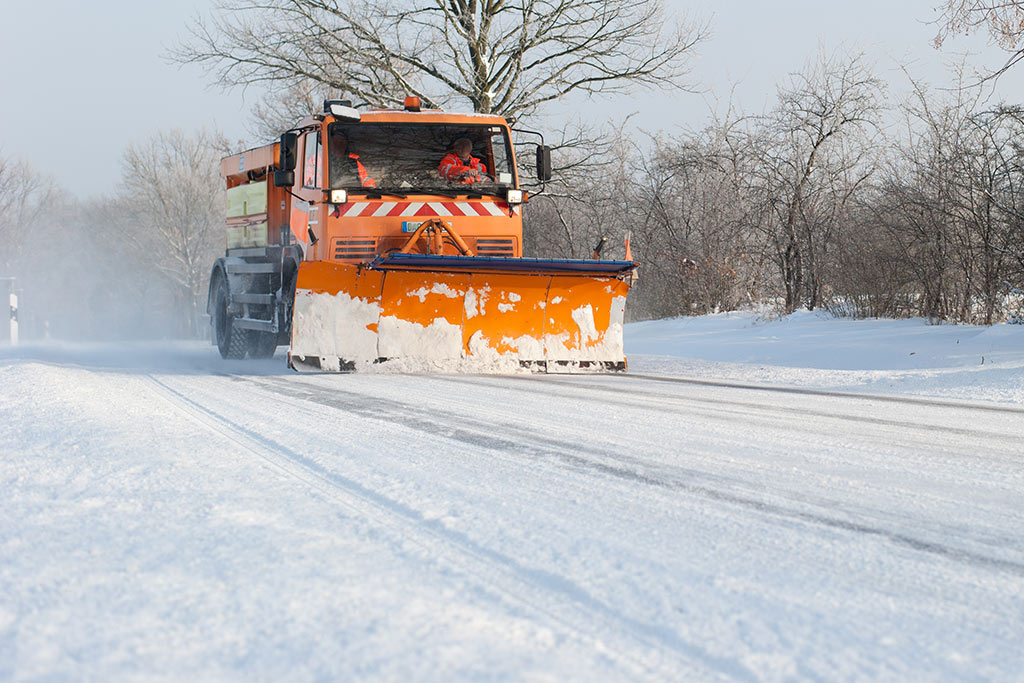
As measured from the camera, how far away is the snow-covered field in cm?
159

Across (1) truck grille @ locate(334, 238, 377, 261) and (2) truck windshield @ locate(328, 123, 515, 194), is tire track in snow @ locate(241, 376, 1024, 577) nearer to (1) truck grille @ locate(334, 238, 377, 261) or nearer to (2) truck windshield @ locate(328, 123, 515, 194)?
(1) truck grille @ locate(334, 238, 377, 261)

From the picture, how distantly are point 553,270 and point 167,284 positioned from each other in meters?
49.3

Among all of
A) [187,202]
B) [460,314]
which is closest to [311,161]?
[460,314]

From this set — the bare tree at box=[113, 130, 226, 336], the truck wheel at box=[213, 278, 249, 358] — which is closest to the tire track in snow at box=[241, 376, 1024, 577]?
the truck wheel at box=[213, 278, 249, 358]

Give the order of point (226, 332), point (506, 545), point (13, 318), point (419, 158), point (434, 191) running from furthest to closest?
point (13, 318) → point (226, 332) → point (419, 158) → point (434, 191) → point (506, 545)

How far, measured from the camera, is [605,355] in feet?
29.0

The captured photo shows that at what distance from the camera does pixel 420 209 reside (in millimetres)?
8625

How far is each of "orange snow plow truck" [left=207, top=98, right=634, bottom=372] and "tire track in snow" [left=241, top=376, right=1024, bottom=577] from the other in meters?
1.84

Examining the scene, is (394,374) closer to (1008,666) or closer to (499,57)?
(1008,666)

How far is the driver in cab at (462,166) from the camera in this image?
8891 mm

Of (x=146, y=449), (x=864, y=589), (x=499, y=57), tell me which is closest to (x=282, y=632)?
(x=864, y=589)

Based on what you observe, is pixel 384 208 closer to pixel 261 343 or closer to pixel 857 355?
pixel 261 343

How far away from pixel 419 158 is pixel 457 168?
0.39m

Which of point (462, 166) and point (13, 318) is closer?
point (462, 166)
